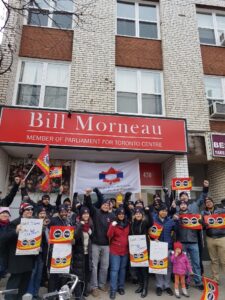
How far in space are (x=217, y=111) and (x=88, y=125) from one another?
475cm

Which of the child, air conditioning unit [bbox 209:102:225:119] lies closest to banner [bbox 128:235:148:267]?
the child

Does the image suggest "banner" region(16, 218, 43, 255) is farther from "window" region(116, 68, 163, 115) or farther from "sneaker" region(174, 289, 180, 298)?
"window" region(116, 68, 163, 115)

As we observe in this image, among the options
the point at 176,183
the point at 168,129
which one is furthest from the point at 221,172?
the point at 176,183

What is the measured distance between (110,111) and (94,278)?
17.8 feet

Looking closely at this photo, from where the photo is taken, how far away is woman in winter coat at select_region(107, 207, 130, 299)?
5.61m

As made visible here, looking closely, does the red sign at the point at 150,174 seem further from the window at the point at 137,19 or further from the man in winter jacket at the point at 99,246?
the window at the point at 137,19

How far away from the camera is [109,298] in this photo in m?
5.30

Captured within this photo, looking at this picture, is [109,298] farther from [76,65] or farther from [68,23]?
[68,23]

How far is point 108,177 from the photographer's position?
8695mm

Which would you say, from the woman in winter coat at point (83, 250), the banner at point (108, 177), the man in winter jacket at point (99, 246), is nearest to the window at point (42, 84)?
the banner at point (108, 177)

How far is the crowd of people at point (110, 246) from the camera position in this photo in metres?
5.10

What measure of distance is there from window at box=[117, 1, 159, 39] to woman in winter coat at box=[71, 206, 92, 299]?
314 inches

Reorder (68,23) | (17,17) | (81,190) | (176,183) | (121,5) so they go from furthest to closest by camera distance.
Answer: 1. (121,5)
2. (68,23)
3. (17,17)
4. (81,190)
5. (176,183)

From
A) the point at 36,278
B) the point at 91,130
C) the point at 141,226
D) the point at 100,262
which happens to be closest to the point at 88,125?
the point at 91,130
